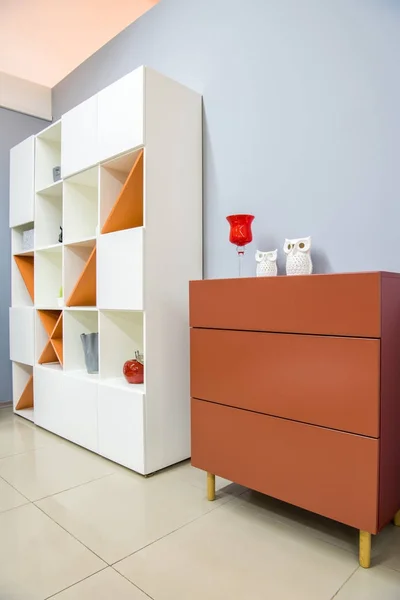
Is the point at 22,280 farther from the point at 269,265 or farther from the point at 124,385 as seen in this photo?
the point at 269,265

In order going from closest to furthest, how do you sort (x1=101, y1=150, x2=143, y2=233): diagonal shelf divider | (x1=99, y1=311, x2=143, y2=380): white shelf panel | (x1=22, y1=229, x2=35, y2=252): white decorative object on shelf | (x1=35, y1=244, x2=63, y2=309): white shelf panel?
1. (x1=101, y1=150, x2=143, y2=233): diagonal shelf divider
2. (x1=99, y1=311, x2=143, y2=380): white shelf panel
3. (x1=35, y1=244, x2=63, y2=309): white shelf panel
4. (x1=22, y1=229, x2=35, y2=252): white decorative object on shelf

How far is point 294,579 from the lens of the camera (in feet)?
4.13

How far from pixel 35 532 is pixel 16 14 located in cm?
316

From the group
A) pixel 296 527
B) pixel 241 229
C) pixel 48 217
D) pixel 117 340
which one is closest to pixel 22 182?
pixel 48 217

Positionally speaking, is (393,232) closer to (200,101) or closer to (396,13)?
(396,13)

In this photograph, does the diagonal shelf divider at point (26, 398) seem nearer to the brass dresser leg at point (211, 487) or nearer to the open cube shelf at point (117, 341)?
the open cube shelf at point (117, 341)

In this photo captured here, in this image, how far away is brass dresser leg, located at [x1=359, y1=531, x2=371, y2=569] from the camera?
51.4 inches

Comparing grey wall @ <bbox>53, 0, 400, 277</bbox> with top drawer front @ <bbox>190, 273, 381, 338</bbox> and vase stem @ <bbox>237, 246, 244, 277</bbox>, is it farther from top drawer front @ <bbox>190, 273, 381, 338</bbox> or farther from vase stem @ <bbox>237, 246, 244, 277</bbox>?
top drawer front @ <bbox>190, 273, 381, 338</bbox>

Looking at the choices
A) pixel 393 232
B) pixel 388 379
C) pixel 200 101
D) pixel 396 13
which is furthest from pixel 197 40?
pixel 388 379

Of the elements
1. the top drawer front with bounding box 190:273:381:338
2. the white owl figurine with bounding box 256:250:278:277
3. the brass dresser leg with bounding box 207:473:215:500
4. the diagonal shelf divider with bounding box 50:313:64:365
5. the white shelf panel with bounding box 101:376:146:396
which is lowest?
the brass dresser leg with bounding box 207:473:215:500

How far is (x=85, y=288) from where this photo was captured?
255 centimetres

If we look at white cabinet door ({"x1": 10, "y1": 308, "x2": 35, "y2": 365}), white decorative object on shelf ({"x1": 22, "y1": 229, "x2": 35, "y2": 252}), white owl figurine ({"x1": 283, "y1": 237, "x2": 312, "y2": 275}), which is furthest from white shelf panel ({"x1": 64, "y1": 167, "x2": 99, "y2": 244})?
white owl figurine ({"x1": 283, "y1": 237, "x2": 312, "y2": 275})

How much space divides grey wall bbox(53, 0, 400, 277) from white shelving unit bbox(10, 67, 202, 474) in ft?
0.59

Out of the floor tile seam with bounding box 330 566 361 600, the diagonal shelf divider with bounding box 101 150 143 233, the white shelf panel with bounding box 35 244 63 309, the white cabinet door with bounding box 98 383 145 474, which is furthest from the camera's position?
the white shelf panel with bounding box 35 244 63 309
